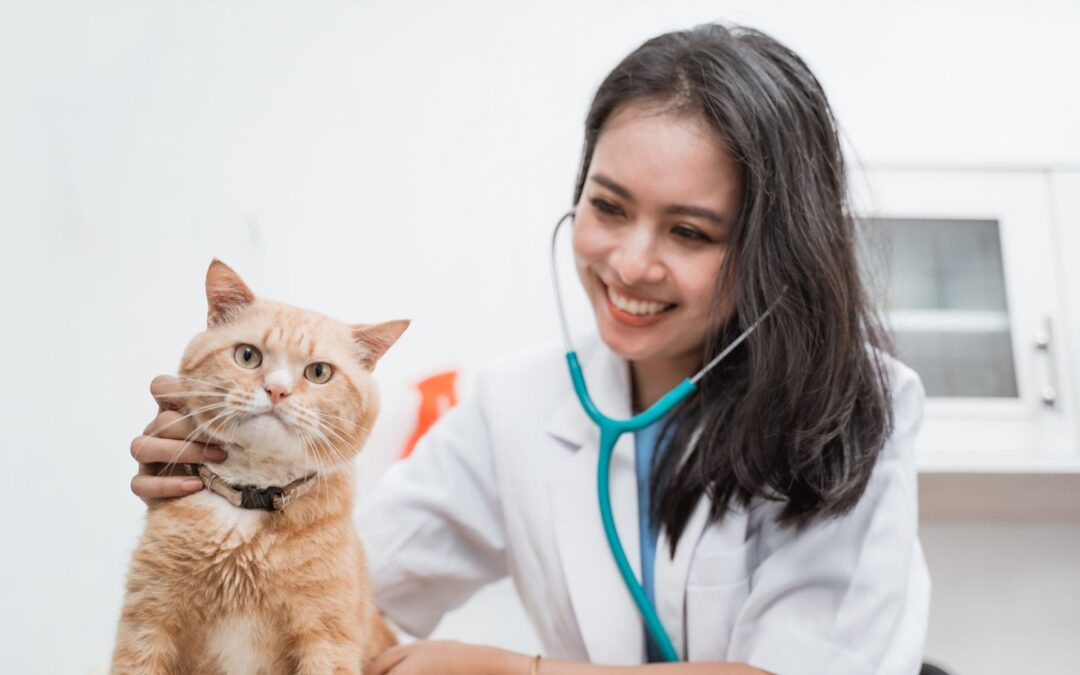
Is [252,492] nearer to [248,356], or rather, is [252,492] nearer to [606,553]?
[248,356]

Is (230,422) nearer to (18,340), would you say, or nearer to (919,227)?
(18,340)

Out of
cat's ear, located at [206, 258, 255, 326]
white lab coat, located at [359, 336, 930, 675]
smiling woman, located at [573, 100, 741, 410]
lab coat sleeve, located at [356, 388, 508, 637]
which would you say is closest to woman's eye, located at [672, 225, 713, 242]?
smiling woman, located at [573, 100, 741, 410]

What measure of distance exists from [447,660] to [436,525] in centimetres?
30

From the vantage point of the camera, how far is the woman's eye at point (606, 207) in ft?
3.25

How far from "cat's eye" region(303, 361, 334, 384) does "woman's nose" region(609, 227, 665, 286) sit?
1.49ft

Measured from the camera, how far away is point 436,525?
114 cm

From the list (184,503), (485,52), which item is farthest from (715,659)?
(485,52)

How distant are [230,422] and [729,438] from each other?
68 cm

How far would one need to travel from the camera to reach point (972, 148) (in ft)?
6.20

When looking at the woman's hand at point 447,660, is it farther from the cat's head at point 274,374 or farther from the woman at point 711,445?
the cat's head at point 274,374

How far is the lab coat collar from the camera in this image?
3.51 ft

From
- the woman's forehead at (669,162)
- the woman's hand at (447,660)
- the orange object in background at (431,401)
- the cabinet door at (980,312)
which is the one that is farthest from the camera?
the cabinet door at (980,312)

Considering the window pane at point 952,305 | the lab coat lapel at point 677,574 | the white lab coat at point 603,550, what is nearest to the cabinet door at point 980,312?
the window pane at point 952,305

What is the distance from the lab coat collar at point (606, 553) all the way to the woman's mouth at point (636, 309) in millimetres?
194
